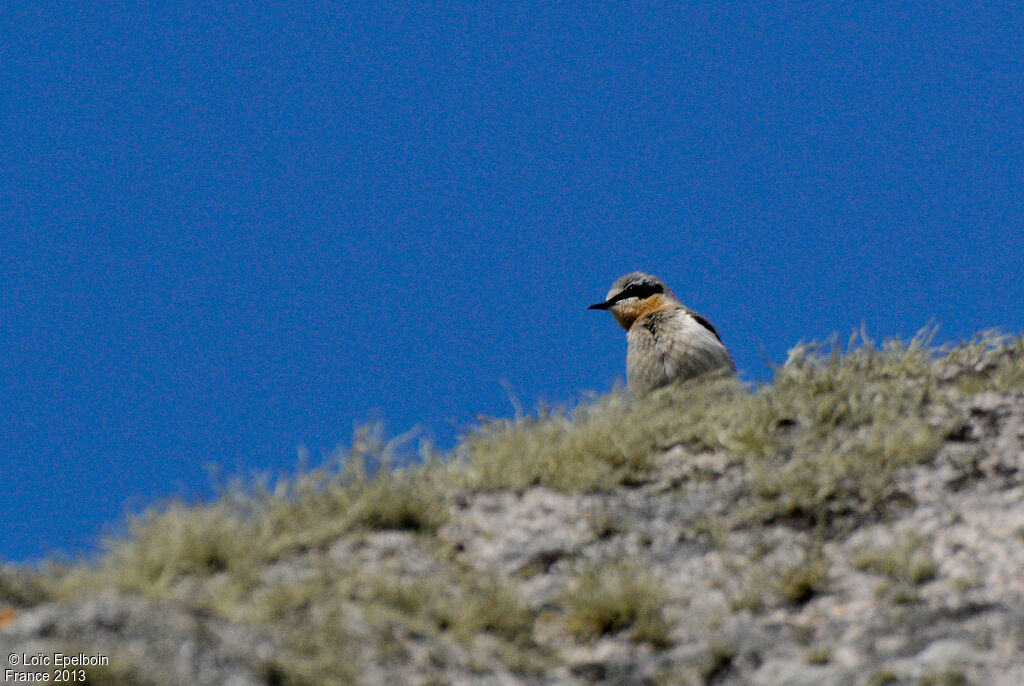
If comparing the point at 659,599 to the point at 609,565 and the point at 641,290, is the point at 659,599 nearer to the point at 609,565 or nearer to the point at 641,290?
the point at 609,565

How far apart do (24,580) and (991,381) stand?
18.5 ft

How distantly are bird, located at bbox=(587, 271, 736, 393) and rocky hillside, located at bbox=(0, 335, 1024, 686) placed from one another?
2931 mm

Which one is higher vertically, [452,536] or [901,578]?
[452,536]

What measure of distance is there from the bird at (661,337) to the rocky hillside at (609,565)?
115 inches

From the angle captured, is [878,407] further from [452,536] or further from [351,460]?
[351,460]

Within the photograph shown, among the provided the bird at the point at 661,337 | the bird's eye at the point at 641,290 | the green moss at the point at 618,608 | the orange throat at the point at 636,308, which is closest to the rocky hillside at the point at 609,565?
the green moss at the point at 618,608

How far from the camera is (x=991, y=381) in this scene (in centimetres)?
721

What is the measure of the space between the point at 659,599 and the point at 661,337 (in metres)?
5.28

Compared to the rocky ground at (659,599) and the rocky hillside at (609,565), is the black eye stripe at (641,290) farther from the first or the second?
the rocky ground at (659,599)

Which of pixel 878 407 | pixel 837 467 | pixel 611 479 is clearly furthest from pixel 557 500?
pixel 878 407

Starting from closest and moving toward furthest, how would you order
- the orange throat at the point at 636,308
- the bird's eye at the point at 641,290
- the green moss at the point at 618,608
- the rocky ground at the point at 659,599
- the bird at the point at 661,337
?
the rocky ground at the point at 659,599 < the green moss at the point at 618,608 < the bird at the point at 661,337 < the orange throat at the point at 636,308 < the bird's eye at the point at 641,290


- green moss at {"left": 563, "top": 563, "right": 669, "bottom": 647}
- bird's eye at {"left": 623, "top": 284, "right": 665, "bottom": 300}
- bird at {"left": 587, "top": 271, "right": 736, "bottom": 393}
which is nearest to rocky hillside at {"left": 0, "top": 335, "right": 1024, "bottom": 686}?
green moss at {"left": 563, "top": 563, "right": 669, "bottom": 647}

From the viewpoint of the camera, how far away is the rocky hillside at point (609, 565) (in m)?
4.74

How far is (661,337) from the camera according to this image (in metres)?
10.4
